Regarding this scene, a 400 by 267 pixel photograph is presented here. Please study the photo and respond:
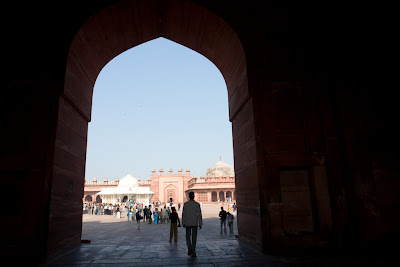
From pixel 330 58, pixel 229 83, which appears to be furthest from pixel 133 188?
pixel 330 58

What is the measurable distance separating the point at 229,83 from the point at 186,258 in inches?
179

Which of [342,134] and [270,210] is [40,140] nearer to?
[270,210]

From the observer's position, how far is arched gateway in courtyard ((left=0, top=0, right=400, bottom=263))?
5.04m

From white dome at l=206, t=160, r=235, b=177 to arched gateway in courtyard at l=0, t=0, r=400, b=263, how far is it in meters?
36.0

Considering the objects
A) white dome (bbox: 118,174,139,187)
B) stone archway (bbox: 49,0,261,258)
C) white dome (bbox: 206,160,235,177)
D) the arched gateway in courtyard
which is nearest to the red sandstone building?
white dome (bbox: 206,160,235,177)

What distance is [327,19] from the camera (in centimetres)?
611

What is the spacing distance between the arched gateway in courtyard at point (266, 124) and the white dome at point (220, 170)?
3598 centimetres

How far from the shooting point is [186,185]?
4019 cm

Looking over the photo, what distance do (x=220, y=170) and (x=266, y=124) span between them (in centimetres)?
3784

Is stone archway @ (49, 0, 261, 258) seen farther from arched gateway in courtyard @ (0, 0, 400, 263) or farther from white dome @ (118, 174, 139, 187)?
white dome @ (118, 174, 139, 187)

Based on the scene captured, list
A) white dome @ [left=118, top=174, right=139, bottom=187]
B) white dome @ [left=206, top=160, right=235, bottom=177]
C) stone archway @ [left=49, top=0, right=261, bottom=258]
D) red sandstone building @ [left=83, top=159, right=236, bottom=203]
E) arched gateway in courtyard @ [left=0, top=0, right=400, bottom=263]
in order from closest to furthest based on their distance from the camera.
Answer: arched gateway in courtyard @ [left=0, top=0, right=400, bottom=263] → stone archway @ [left=49, top=0, right=261, bottom=258] → red sandstone building @ [left=83, top=159, right=236, bottom=203] → white dome @ [left=118, top=174, right=139, bottom=187] → white dome @ [left=206, top=160, right=235, bottom=177]

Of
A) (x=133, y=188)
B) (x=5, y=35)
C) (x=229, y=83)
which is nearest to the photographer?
(x=5, y=35)

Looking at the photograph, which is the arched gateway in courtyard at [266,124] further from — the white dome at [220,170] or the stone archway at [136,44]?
the white dome at [220,170]

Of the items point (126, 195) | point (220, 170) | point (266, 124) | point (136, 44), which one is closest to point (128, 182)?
point (126, 195)
